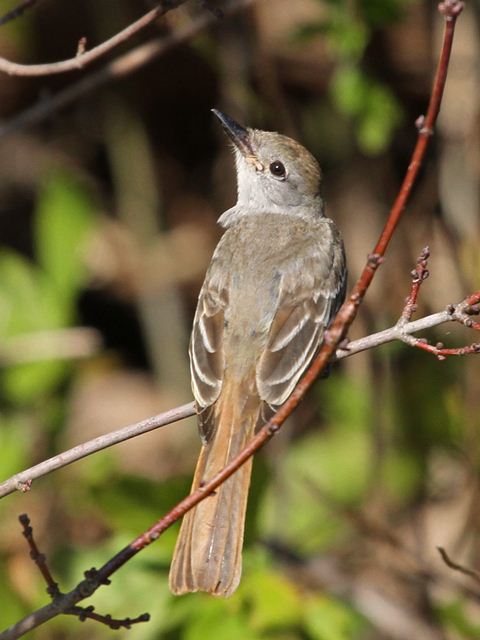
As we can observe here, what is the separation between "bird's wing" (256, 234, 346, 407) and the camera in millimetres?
5059

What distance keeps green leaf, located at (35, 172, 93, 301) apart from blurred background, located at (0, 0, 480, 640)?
0.05 ft

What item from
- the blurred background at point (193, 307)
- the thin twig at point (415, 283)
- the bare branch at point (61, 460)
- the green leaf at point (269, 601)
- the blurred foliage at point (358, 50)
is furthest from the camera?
the blurred foliage at point (358, 50)

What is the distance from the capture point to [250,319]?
213 inches

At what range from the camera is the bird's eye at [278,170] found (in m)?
6.51

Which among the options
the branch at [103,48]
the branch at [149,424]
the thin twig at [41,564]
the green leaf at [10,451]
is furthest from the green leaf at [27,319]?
the thin twig at [41,564]

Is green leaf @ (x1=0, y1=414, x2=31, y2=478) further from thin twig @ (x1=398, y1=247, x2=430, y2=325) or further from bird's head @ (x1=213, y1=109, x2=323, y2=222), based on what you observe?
thin twig @ (x1=398, y1=247, x2=430, y2=325)

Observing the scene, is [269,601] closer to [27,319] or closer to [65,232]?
[27,319]

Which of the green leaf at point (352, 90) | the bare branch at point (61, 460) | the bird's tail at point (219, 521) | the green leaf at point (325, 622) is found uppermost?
the green leaf at point (352, 90)

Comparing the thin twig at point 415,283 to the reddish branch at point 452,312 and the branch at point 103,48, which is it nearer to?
the reddish branch at point 452,312

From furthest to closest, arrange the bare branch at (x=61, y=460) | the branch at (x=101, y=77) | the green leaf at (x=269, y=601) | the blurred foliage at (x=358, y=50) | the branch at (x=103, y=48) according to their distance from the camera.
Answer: the blurred foliage at (x=358, y=50), the branch at (x=101, y=77), the green leaf at (x=269, y=601), the branch at (x=103, y=48), the bare branch at (x=61, y=460)

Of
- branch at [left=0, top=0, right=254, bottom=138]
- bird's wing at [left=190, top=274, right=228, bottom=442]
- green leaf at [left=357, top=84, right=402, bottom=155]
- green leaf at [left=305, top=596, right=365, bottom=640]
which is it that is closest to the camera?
bird's wing at [left=190, top=274, right=228, bottom=442]

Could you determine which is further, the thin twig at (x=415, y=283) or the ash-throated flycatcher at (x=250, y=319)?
the ash-throated flycatcher at (x=250, y=319)

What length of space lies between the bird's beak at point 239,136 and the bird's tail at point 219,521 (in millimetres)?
1939

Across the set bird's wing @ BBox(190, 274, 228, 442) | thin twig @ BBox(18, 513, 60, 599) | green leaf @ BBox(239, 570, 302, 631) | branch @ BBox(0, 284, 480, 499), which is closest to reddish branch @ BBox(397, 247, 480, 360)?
branch @ BBox(0, 284, 480, 499)
